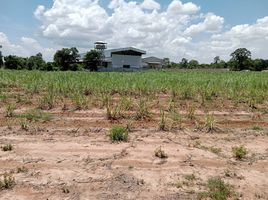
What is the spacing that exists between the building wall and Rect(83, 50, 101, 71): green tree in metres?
5.44

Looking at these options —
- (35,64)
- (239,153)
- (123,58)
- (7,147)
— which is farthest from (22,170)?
(123,58)

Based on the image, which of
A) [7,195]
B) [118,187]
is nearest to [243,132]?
[118,187]

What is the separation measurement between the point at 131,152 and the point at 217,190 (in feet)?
5.66

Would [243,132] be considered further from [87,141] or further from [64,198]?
[64,198]

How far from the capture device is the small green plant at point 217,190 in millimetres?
4078

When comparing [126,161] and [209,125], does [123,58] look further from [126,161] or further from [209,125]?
[126,161]

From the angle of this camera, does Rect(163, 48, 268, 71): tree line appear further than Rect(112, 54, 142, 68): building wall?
Yes

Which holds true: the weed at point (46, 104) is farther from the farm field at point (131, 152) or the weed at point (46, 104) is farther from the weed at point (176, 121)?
the weed at point (176, 121)

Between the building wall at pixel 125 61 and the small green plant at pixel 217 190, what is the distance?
59.0 m

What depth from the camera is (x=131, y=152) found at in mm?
5625

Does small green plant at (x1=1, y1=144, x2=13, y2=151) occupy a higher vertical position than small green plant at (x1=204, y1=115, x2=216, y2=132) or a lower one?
lower

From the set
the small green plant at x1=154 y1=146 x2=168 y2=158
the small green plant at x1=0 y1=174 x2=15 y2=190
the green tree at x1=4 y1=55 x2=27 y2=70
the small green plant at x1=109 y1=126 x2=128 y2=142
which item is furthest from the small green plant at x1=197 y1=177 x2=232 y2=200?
the green tree at x1=4 y1=55 x2=27 y2=70

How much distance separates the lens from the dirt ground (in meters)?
4.25

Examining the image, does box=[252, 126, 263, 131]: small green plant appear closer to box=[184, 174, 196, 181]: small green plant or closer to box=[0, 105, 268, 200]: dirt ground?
box=[0, 105, 268, 200]: dirt ground
